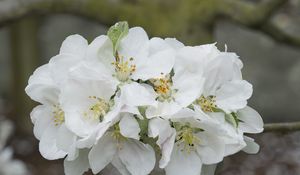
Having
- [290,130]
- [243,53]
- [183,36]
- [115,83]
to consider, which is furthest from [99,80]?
[243,53]

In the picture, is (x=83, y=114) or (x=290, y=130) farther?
(x=290, y=130)

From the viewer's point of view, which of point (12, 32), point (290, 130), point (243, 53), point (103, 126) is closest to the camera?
point (103, 126)

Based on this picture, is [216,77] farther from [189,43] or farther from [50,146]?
[189,43]

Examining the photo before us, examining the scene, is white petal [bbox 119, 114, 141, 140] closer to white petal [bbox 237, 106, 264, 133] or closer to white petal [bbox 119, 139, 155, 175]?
white petal [bbox 119, 139, 155, 175]

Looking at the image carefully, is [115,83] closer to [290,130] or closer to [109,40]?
[109,40]

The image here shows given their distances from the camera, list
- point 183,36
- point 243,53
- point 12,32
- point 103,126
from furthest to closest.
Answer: point 12,32
point 243,53
point 183,36
point 103,126

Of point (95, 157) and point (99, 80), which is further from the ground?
point (99, 80)
